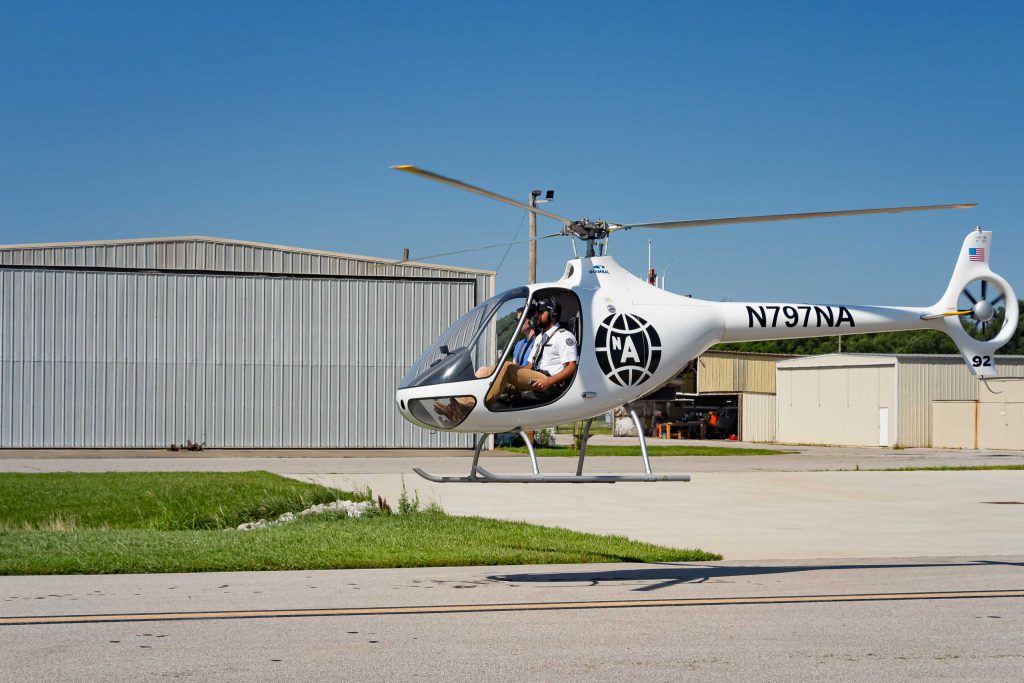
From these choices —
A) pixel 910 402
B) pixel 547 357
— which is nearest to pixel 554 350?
pixel 547 357

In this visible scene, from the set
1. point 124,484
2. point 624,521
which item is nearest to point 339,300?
point 124,484

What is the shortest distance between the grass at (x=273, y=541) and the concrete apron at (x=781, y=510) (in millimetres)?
1687

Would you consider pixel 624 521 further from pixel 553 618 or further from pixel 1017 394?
pixel 1017 394

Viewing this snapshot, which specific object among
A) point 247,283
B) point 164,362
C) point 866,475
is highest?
point 247,283

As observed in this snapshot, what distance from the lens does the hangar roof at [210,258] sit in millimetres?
39625

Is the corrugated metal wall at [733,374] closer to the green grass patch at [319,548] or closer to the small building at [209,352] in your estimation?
the small building at [209,352]

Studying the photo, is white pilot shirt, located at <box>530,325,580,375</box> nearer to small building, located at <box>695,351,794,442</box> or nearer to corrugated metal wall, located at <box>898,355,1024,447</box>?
corrugated metal wall, located at <box>898,355,1024,447</box>

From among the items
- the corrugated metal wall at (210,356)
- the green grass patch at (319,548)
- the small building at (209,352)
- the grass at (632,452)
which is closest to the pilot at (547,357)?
the green grass patch at (319,548)

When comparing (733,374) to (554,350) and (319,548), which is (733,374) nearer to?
(319,548)

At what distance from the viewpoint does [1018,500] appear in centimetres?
2145

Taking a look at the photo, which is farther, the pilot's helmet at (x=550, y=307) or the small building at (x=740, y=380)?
the small building at (x=740, y=380)

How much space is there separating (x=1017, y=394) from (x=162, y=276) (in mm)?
31803

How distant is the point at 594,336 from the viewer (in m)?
11.3

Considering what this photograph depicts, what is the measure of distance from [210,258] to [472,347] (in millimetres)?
32219
